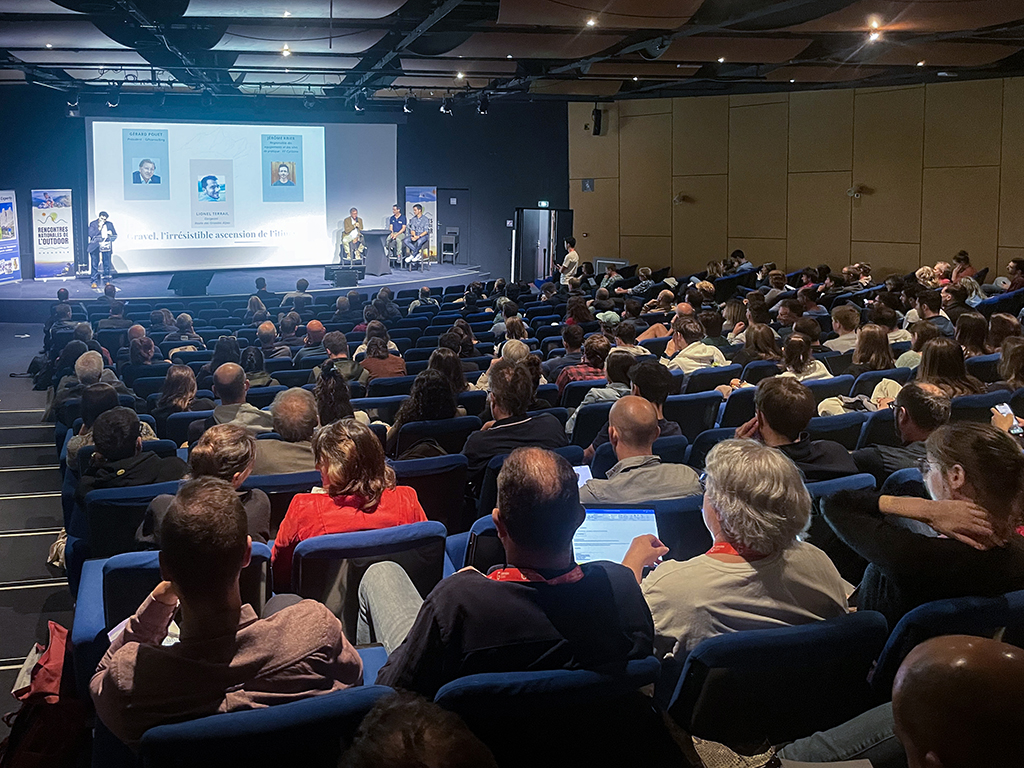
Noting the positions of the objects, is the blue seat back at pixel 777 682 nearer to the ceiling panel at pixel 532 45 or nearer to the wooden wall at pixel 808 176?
the ceiling panel at pixel 532 45

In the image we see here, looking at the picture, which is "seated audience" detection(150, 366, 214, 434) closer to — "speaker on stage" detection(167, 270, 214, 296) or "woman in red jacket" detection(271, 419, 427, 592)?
"woman in red jacket" detection(271, 419, 427, 592)

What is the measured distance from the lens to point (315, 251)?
19.5m

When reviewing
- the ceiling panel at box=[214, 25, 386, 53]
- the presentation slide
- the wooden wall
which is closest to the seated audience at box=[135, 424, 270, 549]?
the ceiling panel at box=[214, 25, 386, 53]

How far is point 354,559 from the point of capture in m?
2.82

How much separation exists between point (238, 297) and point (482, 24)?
22.7ft

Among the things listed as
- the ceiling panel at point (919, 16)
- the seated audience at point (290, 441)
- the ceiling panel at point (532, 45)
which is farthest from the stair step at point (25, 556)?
the ceiling panel at point (919, 16)

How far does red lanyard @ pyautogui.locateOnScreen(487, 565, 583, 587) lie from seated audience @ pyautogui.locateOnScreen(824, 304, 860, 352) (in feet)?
19.2

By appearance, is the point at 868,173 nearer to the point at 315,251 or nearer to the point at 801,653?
the point at 315,251

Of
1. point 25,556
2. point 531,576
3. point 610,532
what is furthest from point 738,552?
point 25,556

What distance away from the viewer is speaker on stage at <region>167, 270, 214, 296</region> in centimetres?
1633

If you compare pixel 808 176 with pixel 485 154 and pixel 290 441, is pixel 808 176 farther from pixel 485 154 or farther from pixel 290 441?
pixel 290 441

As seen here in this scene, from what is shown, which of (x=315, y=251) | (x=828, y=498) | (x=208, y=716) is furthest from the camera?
(x=315, y=251)

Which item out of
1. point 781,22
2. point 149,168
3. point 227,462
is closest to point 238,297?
point 149,168

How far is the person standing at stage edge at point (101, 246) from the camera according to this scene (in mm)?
17125
